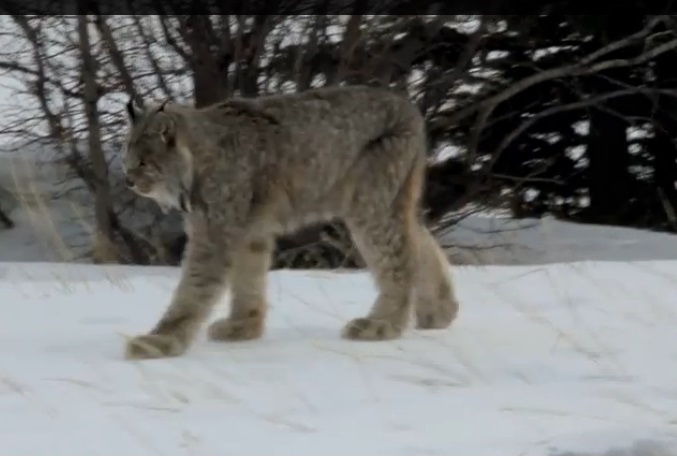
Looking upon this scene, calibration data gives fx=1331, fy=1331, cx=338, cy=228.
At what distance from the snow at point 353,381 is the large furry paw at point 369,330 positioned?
57mm

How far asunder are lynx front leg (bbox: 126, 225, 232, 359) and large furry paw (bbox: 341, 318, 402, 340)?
510mm

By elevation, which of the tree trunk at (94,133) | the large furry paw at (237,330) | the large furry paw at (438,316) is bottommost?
the tree trunk at (94,133)

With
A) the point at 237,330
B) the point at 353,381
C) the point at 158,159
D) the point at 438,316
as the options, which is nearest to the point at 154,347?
the point at 237,330

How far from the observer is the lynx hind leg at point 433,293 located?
5383 millimetres

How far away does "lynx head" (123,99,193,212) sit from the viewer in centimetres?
492

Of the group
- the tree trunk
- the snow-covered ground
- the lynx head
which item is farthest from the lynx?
the tree trunk

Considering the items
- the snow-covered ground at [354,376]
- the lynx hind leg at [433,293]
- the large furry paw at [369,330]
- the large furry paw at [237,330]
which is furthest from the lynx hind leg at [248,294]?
the lynx hind leg at [433,293]

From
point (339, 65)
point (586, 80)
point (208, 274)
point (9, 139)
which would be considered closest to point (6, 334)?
point (208, 274)

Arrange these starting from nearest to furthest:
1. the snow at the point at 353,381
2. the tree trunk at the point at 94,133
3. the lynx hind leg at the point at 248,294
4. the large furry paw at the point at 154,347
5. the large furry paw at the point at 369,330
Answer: the snow at the point at 353,381, the large furry paw at the point at 154,347, the large furry paw at the point at 369,330, the lynx hind leg at the point at 248,294, the tree trunk at the point at 94,133

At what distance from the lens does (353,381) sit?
4.09 meters

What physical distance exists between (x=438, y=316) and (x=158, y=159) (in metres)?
1.31

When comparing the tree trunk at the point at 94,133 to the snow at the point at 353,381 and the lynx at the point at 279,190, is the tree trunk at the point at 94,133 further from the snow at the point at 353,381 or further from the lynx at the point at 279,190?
the lynx at the point at 279,190

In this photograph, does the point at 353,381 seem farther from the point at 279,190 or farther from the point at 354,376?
the point at 279,190

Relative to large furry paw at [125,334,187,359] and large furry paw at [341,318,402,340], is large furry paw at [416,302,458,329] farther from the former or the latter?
large furry paw at [125,334,187,359]
